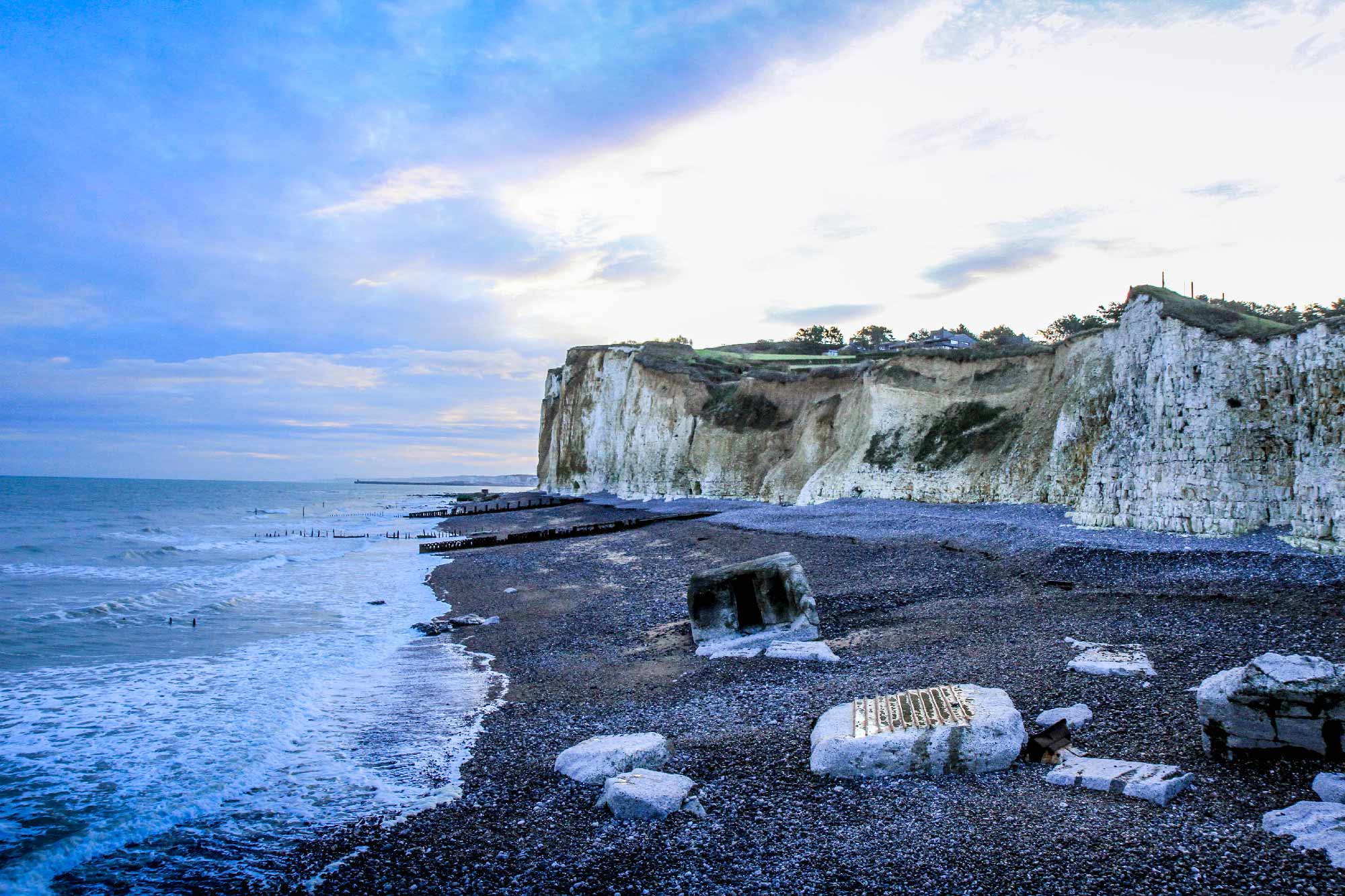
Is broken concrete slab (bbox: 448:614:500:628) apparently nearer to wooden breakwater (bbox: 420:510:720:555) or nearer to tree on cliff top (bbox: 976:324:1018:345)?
wooden breakwater (bbox: 420:510:720:555)

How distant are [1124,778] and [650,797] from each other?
407cm

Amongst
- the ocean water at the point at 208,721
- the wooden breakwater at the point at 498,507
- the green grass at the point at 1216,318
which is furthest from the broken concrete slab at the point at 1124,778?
the wooden breakwater at the point at 498,507

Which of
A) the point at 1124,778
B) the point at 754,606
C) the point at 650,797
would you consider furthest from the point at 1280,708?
the point at 754,606

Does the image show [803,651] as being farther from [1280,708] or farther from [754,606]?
[1280,708]

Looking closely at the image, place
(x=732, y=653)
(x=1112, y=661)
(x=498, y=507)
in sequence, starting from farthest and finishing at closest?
(x=498, y=507)
(x=732, y=653)
(x=1112, y=661)

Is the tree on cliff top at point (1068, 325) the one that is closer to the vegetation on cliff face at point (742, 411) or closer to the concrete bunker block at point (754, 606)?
the vegetation on cliff face at point (742, 411)

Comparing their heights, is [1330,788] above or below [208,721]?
above

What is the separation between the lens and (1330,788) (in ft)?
18.2

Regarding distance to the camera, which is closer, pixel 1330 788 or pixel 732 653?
pixel 1330 788

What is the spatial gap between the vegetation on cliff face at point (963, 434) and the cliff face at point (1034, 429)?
0.07 m

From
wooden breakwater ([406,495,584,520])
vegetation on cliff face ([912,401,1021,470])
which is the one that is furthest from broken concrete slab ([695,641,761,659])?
wooden breakwater ([406,495,584,520])

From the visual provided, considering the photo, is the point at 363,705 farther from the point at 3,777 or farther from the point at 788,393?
the point at 788,393

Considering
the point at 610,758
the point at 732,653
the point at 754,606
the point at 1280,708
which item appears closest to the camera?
the point at 1280,708

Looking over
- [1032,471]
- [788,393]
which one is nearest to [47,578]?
[1032,471]
